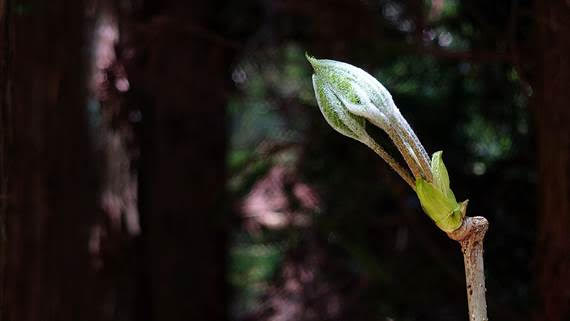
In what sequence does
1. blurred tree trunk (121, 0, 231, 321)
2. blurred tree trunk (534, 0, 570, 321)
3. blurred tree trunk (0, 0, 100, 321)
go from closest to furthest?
blurred tree trunk (534, 0, 570, 321) → blurred tree trunk (0, 0, 100, 321) → blurred tree trunk (121, 0, 231, 321)

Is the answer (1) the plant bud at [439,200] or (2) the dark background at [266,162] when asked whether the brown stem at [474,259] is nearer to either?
(1) the plant bud at [439,200]

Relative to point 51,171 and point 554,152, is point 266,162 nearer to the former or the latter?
point 51,171

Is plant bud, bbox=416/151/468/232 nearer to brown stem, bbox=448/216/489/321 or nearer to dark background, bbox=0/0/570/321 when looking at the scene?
brown stem, bbox=448/216/489/321

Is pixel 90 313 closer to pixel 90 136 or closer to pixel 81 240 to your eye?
pixel 81 240

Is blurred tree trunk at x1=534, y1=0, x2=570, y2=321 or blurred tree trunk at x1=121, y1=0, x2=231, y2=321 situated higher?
blurred tree trunk at x1=534, y1=0, x2=570, y2=321

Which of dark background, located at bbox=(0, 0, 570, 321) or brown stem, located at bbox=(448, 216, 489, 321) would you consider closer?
brown stem, located at bbox=(448, 216, 489, 321)

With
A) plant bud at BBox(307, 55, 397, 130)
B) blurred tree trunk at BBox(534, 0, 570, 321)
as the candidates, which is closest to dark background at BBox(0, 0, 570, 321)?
blurred tree trunk at BBox(534, 0, 570, 321)

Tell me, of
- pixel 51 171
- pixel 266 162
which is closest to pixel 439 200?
pixel 51 171

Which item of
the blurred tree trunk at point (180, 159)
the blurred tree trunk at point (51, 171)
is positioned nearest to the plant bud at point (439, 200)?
the blurred tree trunk at point (51, 171)
